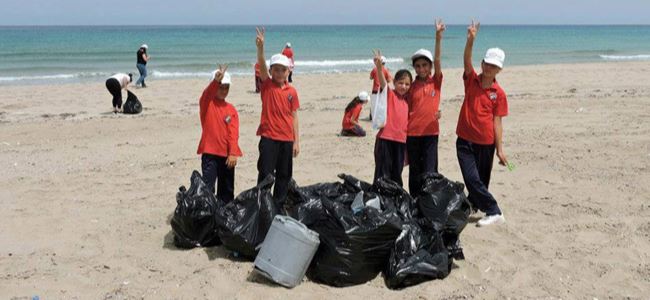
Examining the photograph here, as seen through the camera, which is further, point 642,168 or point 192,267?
point 642,168

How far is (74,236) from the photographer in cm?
518

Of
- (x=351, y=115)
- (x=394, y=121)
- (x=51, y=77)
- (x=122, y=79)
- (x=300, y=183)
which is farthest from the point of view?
(x=51, y=77)

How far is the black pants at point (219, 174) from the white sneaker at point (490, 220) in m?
2.25

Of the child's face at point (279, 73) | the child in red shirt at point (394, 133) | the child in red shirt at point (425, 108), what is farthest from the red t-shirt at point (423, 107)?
the child's face at point (279, 73)

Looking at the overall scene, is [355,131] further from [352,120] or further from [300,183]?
[300,183]

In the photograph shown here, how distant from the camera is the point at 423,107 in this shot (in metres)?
5.38

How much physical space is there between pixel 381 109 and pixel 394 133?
0.89 feet

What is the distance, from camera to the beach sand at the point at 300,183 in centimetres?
425

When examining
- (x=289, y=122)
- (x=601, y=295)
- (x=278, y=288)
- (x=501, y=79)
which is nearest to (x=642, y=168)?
(x=601, y=295)

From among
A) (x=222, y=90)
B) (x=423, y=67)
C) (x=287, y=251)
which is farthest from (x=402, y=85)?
(x=287, y=251)

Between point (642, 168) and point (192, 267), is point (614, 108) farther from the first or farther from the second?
point (192, 267)

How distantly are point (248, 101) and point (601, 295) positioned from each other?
10.9m

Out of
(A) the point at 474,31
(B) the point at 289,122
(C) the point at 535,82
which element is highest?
(A) the point at 474,31

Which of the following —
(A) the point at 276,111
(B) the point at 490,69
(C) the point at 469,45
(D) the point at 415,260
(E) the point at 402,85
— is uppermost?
(C) the point at 469,45
